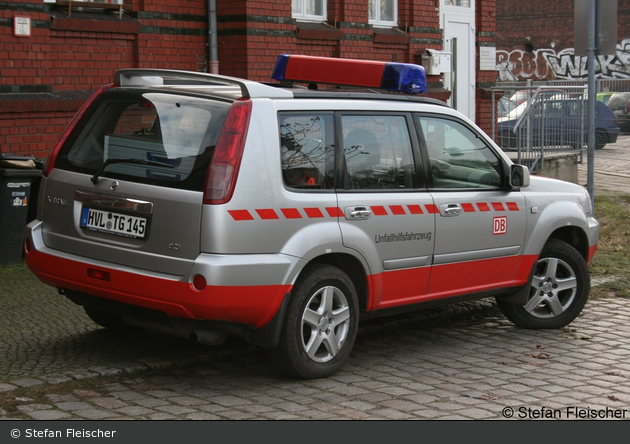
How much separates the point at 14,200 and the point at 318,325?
4637 mm

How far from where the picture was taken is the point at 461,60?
17375 millimetres

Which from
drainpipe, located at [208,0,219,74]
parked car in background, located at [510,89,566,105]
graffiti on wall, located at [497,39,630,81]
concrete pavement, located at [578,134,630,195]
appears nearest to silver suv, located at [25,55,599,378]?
drainpipe, located at [208,0,219,74]

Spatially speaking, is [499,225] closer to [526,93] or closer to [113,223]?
[113,223]

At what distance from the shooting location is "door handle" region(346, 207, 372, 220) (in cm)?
565

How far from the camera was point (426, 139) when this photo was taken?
20.7ft

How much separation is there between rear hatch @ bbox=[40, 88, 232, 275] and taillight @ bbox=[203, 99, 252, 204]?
0.16 feet

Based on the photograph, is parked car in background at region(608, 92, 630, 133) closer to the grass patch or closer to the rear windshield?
the grass patch

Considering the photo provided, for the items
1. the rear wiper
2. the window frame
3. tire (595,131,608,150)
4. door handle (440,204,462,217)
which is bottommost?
tire (595,131,608,150)

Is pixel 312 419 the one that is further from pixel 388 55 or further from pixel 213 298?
pixel 388 55

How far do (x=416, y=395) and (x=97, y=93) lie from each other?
2810 mm

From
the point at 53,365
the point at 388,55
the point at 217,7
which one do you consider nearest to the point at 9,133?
the point at 217,7

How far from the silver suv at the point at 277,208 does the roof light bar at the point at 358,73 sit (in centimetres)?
1

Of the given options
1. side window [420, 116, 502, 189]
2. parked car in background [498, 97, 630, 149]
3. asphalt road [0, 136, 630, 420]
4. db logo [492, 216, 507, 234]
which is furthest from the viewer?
parked car in background [498, 97, 630, 149]

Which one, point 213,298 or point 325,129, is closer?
point 213,298
